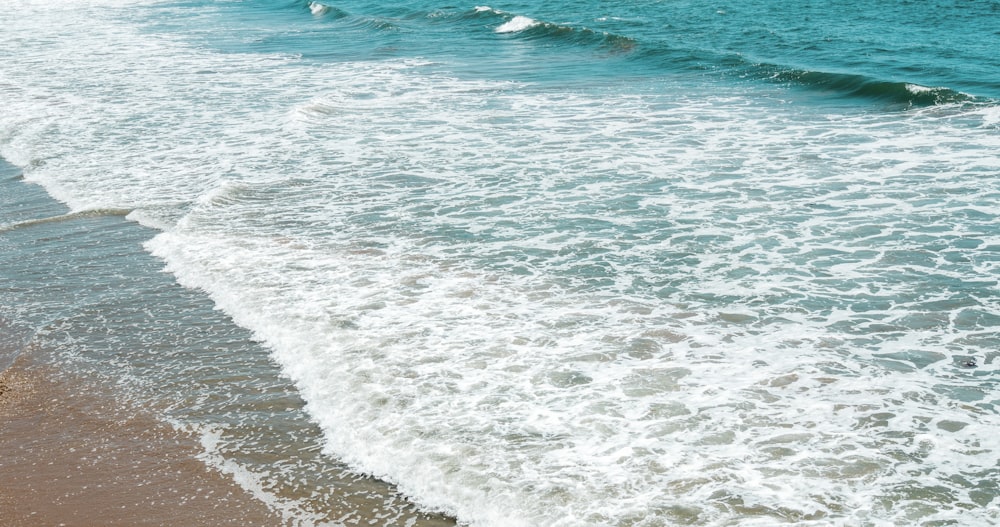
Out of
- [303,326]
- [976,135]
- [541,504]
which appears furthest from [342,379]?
[976,135]

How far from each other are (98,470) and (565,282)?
4497 mm

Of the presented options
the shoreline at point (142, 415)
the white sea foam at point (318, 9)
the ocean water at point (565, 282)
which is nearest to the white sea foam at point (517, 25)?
the ocean water at point (565, 282)

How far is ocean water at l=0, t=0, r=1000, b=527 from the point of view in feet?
20.5

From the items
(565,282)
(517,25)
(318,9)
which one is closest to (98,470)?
(565,282)

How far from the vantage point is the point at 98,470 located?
645cm

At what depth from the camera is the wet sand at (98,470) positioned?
5930 mm

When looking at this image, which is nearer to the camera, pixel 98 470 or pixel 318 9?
pixel 98 470

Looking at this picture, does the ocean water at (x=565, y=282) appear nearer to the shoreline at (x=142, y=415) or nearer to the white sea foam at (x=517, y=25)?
the shoreline at (x=142, y=415)

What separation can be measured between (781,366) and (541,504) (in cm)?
258

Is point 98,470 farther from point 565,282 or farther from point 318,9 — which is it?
point 318,9

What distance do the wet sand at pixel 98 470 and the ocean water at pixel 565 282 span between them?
0.24m

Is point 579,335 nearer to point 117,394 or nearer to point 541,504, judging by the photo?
point 541,504

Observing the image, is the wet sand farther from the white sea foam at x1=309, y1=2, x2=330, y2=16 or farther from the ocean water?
the white sea foam at x1=309, y1=2, x2=330, y2=16

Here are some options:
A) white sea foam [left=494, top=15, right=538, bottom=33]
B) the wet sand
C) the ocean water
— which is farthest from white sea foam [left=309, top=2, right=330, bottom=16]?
the wet sand
